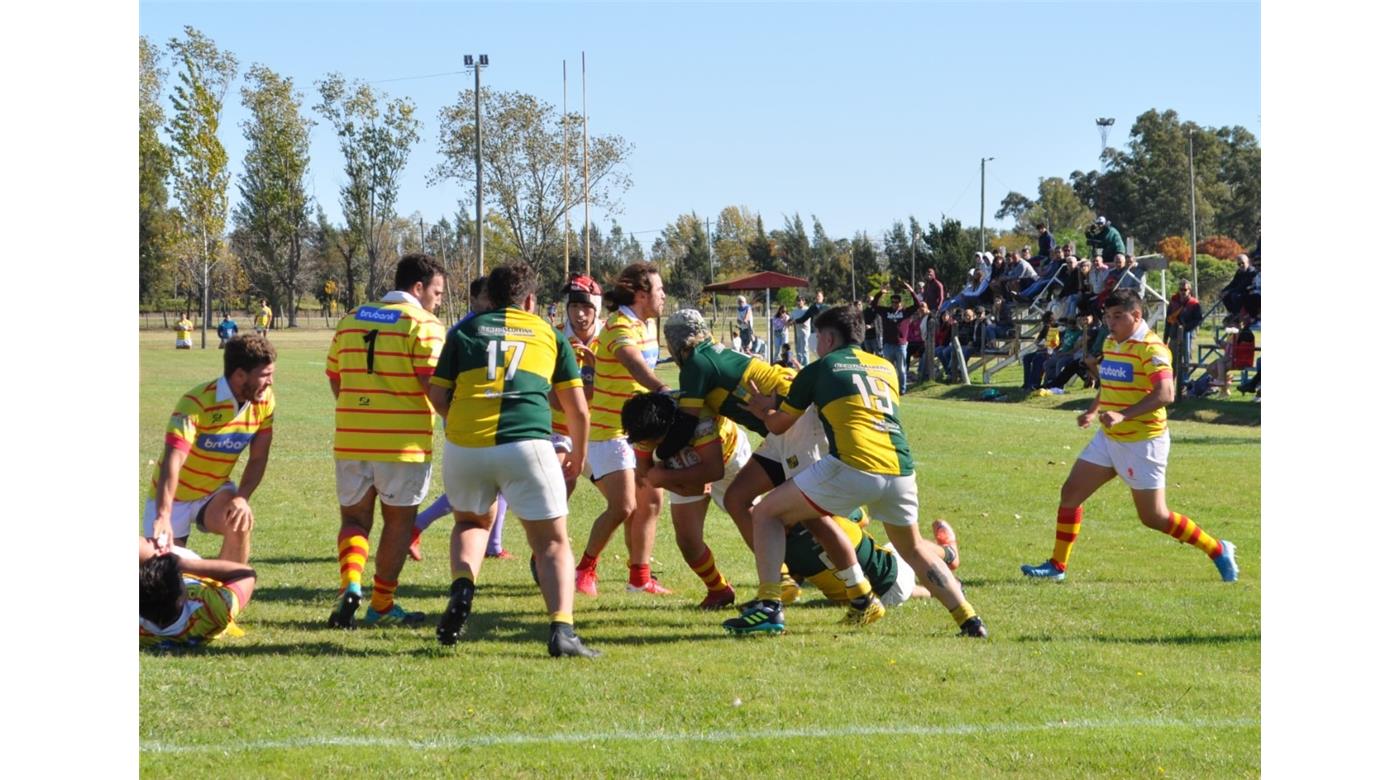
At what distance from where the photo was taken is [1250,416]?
22.0m

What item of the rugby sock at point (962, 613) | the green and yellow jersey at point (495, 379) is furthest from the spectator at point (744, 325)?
the green and yellow jersey at point (495, 379)

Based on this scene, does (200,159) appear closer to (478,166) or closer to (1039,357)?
(478,166)

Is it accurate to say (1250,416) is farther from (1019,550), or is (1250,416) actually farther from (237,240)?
(237,240)

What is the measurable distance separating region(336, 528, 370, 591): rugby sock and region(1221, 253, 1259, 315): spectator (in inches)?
792

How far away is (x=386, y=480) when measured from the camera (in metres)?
7.23

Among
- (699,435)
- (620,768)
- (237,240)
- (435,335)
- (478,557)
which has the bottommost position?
(620,768)

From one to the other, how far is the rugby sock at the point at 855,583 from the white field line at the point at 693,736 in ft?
6.27

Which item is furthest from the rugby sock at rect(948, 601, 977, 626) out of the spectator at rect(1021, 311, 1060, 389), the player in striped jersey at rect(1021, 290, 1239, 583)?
the spectator at rect(1021, 311, 1060, 389)

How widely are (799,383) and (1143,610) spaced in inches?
102

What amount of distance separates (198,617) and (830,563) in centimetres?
330

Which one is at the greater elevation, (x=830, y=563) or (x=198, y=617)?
(x=830, y=563)

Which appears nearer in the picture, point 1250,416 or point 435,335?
point 435,335

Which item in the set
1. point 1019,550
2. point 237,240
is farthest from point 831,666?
point 237,240

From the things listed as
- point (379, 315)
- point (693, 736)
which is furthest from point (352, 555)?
point (693, 736)
